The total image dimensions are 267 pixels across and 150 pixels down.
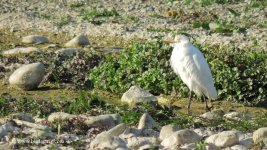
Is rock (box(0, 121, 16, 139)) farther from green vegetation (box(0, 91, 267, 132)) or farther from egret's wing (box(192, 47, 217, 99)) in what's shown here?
egret's wing (box(192, 47, 217, 99))

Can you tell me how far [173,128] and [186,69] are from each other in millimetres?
2714

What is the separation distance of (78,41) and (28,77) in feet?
14.6

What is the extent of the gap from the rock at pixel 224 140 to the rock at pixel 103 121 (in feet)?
4.88

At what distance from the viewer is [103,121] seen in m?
10.4

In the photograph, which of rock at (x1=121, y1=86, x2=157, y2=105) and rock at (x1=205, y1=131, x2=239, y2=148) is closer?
rock at (x1=205, y1=131, x2=239, y2=148)

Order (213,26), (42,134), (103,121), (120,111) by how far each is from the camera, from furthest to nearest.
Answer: (213,26) → (120,111) → (103,121) → (42,134)

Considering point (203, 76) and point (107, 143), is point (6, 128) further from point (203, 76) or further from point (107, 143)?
point (203, 76)

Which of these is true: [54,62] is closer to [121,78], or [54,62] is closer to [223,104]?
[121,78]

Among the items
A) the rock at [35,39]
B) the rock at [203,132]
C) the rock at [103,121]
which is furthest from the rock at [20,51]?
the rock at [203,132]

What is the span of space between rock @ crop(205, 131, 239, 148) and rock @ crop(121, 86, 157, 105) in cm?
279

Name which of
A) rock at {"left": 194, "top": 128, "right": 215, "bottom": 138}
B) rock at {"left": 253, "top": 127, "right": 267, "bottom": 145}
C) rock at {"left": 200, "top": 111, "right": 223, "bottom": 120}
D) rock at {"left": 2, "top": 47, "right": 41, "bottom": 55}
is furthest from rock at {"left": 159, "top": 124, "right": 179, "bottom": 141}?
rock at {"left": 2, "top": 47, "right": 41, "bottom": 55}

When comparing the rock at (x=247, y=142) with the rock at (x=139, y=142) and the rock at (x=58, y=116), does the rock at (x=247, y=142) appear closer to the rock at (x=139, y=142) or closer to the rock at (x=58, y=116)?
the rock at (x=139, y=142)

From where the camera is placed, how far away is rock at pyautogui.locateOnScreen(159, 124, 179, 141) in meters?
9.87

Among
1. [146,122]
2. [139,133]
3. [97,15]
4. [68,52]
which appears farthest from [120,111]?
[97,15]
